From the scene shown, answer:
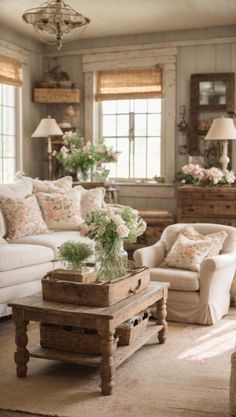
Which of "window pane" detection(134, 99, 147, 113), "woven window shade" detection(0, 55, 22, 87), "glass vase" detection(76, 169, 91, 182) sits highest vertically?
"woven window shade" detection(0, 55, 22, 87)

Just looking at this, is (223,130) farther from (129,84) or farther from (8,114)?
(8,114)

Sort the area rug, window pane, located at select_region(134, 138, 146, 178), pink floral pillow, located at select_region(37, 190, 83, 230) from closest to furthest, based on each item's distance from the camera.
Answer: the area rug < pink floral pillow, located at select_region(37, 190, 83, 230) < window pane, located at select_region(134, 138, 146, 178)

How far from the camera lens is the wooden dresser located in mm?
6422

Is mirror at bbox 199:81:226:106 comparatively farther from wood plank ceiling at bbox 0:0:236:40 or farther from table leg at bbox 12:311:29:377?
table leg at bbox 12:311:29:377

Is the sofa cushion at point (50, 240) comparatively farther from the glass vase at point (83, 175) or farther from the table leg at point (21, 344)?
the glass vase at point (83, 175)

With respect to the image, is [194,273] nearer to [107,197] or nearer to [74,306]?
[74,306]

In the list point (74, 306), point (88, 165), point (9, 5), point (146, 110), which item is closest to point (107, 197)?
point (88, 165)

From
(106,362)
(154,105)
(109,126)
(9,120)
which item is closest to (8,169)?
(9,120)

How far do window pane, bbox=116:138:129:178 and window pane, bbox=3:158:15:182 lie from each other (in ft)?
4.54

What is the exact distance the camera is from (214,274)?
4.43m

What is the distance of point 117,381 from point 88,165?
4.02m

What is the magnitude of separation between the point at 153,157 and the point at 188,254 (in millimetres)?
2943

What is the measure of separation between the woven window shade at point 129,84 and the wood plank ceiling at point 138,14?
19.8 inches

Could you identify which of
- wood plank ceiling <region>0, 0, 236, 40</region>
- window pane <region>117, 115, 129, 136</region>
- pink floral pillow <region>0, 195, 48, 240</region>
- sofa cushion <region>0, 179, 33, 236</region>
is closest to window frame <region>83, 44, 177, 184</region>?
wood plank ceiling <region>0, 0, 236, 40</region>
